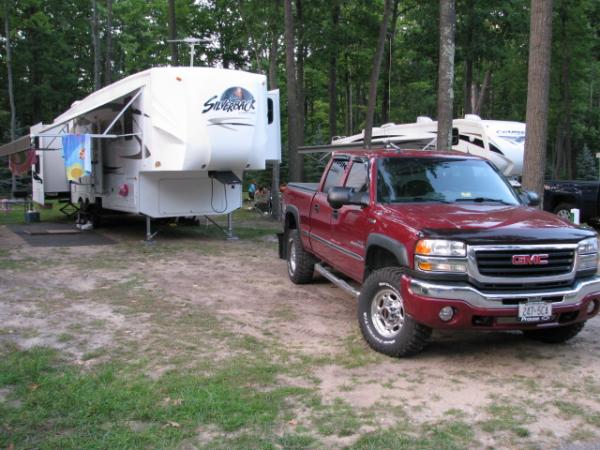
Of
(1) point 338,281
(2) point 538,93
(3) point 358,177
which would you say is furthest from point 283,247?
(2) point 538,93

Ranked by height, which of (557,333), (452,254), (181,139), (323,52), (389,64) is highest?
(389,64)

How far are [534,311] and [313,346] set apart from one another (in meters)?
2.11

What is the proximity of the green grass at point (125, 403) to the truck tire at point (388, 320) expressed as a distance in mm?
1081

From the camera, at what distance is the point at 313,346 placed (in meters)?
5.95

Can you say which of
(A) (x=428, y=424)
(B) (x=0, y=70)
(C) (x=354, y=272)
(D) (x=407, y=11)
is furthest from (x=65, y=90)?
(A) (x=428, y=424)

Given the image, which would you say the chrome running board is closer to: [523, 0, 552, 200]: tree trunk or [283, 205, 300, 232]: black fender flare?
[283, 205, 300, 232]: black fender flare

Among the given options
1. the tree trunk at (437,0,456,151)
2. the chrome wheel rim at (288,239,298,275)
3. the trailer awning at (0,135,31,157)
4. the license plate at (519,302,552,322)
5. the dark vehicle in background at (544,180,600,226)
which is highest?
the tree trunk at (437,0,456,151)

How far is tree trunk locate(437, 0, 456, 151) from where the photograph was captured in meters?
11.2

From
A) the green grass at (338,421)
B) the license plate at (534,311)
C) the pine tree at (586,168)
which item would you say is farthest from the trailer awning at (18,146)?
the pine tree at (586,168)

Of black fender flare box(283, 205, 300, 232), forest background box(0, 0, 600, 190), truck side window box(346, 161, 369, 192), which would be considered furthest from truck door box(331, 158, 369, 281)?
forest background box(0, 0, 600, 190)

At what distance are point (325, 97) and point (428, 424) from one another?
39485 mm

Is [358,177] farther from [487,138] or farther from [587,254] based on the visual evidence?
[487,138]

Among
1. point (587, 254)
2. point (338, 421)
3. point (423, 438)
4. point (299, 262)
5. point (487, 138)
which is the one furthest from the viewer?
point (487, 138)

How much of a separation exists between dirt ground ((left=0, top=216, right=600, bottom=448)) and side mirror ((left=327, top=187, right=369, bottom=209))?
1.39 m
